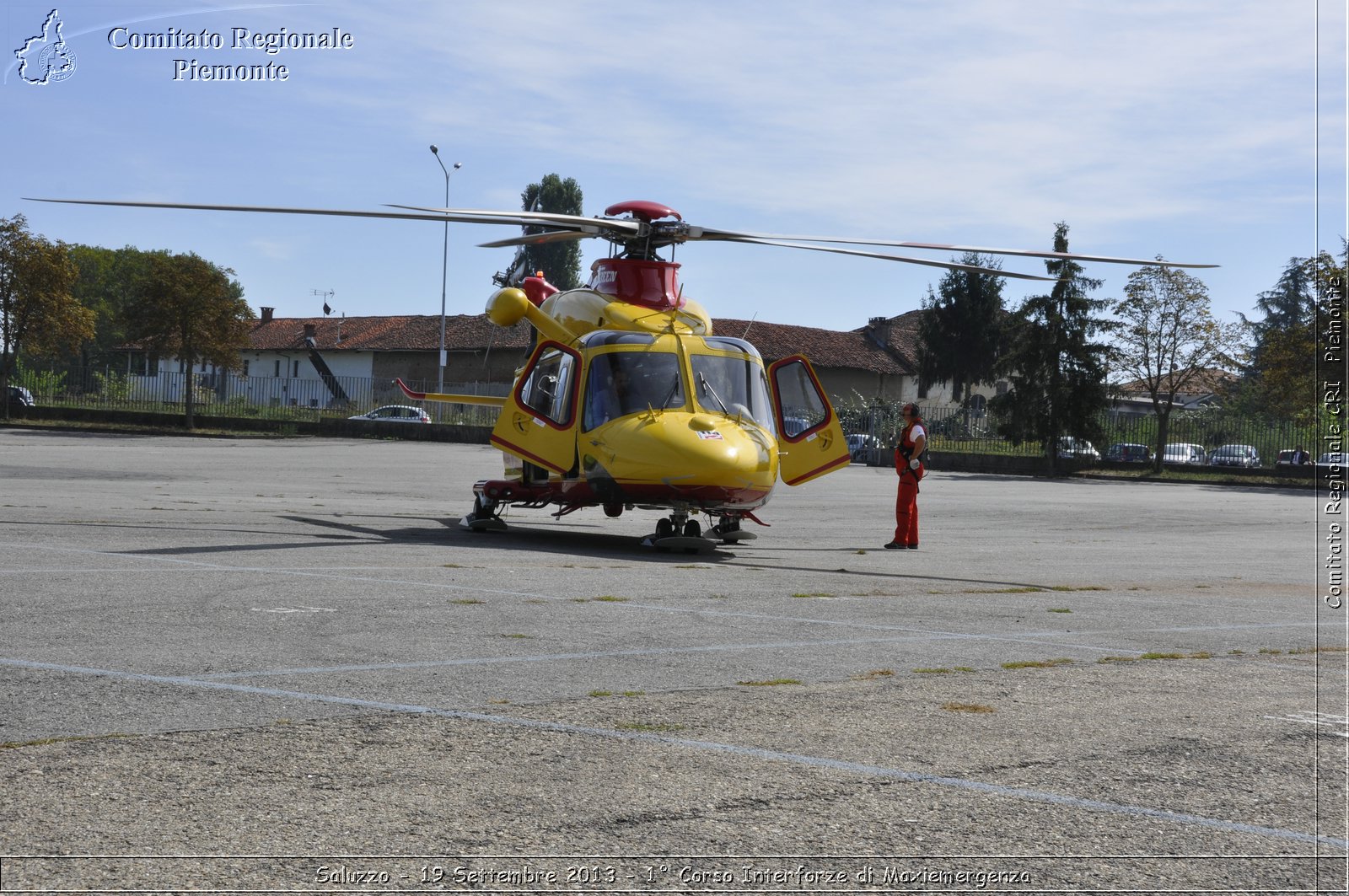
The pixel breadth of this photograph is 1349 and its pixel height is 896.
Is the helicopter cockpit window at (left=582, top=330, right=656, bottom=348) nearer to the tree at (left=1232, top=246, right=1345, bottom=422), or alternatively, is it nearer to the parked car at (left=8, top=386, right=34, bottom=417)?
the tree at (left=1232, top=246, right=1345, bottom=422)

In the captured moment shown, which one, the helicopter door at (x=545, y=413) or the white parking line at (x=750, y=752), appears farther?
the helicopter door at (x=545, y=413)

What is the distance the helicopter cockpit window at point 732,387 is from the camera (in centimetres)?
1418

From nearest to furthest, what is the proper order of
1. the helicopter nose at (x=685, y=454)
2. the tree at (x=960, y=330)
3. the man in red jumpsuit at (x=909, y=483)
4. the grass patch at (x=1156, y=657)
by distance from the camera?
the grass patch at (x=1156, y=657) < the helicopter nose at (x=685, y=454) < the man in red jumpsuit at (x=909, y=483) < the tree at (x=960, y=330)

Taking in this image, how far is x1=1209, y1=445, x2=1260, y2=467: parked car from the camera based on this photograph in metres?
44.0

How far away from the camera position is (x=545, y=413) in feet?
48.8

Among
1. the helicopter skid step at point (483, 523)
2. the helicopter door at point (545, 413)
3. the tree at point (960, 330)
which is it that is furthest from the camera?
Answer: the tree at point (960, 330)

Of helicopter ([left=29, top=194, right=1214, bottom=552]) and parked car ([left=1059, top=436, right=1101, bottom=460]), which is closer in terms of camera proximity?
helicopter ([left=29, top=194, right=1214, bottom=552])

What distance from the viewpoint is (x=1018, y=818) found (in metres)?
4.13

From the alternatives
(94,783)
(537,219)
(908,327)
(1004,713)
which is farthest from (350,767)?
(908,327)

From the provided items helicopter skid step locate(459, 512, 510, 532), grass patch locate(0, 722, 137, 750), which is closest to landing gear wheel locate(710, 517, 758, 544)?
helicopter skid step locate(459, 512, 510, 532)

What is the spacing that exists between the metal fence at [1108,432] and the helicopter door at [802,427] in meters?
31.9

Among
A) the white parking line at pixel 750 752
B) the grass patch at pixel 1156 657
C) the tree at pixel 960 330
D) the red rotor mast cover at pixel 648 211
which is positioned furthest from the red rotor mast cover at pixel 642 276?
the tree at pixel 960 330

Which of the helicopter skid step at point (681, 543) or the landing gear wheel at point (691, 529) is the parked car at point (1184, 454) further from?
the helicopter skid step at point (681, 543)

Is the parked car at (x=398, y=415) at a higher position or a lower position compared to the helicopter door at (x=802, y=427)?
higher
